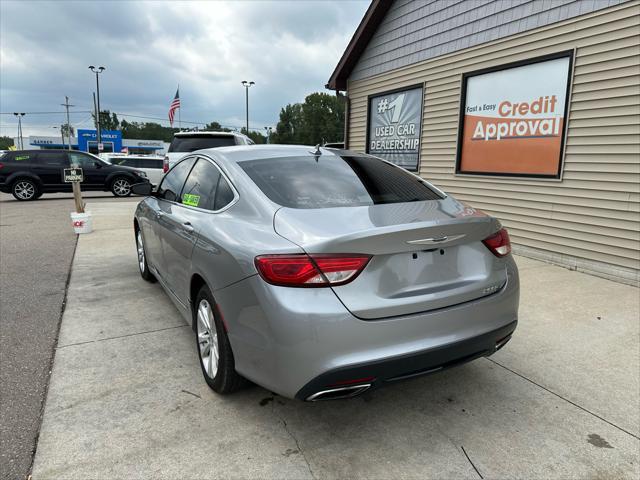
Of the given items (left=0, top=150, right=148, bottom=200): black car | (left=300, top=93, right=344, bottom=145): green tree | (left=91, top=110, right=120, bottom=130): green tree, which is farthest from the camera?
(left=91, top=110, right=120, bottom=130): green tree

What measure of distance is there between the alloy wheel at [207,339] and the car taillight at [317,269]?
0.82m

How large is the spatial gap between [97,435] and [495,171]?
6528mm

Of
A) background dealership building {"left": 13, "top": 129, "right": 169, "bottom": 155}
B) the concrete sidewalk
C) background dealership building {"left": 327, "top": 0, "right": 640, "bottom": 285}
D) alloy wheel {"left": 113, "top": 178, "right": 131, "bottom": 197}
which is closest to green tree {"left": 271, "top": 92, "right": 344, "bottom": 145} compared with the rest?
background dealership building {"left": 13, "top": 129, "right": 169, "bottom": 155}

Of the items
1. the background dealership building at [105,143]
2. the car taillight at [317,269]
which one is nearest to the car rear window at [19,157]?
the car taillight at [317,269]

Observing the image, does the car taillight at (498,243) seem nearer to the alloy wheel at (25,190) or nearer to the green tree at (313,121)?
the alloy wheel at (25,190)

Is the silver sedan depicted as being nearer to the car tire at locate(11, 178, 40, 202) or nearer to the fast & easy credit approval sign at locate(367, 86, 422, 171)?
the fast & easy credit approval sign at locate(367, 86, 422, 171)

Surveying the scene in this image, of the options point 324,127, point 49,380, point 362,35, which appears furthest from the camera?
point 324,127

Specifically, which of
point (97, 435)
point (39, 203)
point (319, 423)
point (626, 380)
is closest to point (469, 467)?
point (319, 423)

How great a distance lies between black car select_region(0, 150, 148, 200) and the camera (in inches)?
577

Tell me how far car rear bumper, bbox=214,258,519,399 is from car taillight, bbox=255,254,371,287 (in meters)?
0.04

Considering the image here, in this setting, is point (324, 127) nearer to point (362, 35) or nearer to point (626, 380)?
point (362, 35)

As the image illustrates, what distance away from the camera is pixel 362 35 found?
961cm

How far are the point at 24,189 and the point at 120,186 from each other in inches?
115

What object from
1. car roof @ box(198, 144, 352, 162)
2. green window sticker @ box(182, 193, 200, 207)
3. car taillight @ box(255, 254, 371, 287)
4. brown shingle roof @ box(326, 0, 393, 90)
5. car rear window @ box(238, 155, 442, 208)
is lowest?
car taillight @ box(255, 254, 371, 287)
